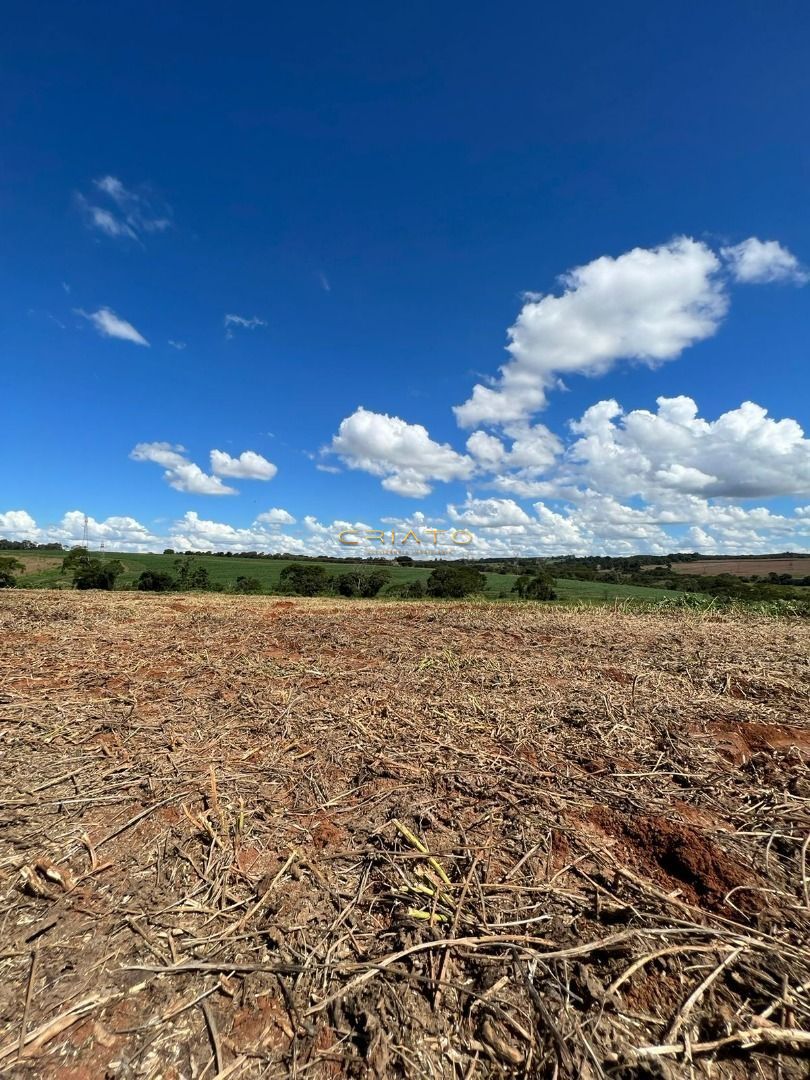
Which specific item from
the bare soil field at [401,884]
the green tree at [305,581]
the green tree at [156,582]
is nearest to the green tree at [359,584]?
the green tree at [305,581]

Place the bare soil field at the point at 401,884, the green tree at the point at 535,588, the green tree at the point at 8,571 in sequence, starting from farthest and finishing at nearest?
the green tree at the point at 8,571 → the green tree at the point at 535,588 → the bare soil field at the point at 401,884

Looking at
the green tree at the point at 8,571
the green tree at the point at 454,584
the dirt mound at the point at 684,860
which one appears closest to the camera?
the dirt mound at the point at 684,860

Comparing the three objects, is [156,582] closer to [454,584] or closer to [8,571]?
[8,571]

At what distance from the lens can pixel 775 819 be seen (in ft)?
8.52

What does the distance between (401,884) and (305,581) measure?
34340 millimetres

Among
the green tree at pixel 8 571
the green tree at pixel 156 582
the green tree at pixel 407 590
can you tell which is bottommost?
the green tree at pixel 407 590

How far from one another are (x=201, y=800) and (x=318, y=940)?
1307 millimetres

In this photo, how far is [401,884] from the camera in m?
2.11

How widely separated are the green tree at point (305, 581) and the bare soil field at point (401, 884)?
3062cm

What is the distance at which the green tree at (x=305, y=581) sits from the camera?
35.1 m

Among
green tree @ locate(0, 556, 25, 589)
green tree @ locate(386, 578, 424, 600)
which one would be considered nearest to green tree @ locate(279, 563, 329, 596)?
green tree @ locate(386, 578, 424, 600)

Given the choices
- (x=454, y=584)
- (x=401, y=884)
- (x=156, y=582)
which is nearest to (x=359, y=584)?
(x=454, y=584)

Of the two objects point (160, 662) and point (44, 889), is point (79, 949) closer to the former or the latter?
point (44, 889)

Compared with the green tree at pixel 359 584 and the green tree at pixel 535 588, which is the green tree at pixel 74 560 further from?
the green tree at pixel 535 588
